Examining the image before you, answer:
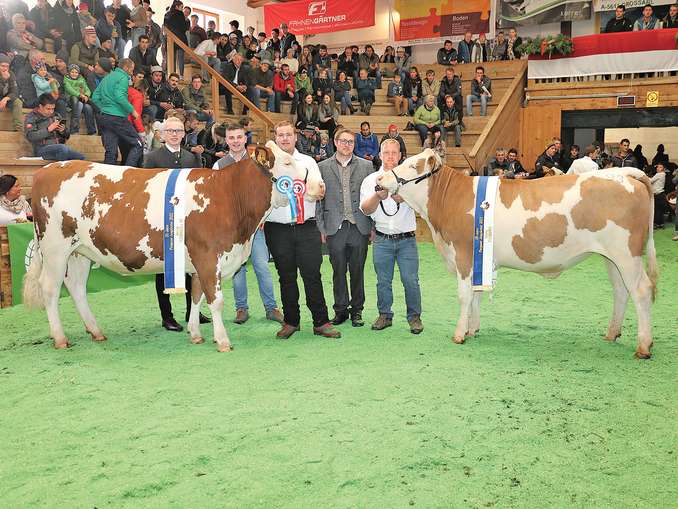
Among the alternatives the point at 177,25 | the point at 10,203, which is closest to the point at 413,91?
the point at 177,25

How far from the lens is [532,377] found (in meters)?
4.48

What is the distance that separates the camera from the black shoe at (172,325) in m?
5.93

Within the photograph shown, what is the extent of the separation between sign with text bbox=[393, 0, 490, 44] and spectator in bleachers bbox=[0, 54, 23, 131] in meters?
15.2

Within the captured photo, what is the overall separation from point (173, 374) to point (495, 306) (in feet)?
11.9

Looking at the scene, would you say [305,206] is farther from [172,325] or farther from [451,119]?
[451,119]

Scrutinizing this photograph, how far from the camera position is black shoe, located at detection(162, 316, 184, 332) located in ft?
19.5

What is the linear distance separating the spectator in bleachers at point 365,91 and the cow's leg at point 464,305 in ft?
44.7

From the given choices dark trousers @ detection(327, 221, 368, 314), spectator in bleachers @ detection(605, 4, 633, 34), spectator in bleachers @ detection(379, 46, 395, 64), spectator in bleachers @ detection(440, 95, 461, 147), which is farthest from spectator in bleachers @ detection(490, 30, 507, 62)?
dark trousers @ detection(327, 221, 368, 314)

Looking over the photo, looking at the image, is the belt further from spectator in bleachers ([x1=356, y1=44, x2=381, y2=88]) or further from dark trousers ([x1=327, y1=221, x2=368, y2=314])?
spectator in bleachers ([x1=356, y1=44, x2=381, y2=88])

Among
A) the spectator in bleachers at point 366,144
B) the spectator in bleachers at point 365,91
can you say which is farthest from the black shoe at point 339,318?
the spectator in bleachers at point 365,91

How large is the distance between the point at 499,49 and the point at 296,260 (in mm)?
15475

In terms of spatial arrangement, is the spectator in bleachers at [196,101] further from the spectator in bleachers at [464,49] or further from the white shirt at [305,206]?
the spectator in bleachers at [464,49]

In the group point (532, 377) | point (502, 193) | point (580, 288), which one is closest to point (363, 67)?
point (580, 288)

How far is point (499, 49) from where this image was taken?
1888cm
